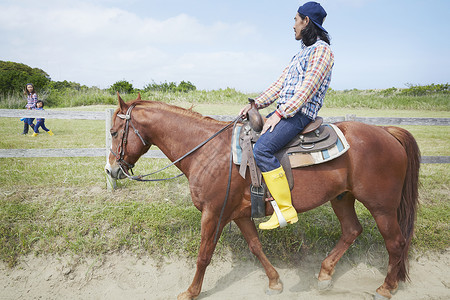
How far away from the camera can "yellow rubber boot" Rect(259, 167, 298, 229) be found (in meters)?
2.73

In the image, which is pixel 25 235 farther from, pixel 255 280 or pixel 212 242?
pixel 255 280

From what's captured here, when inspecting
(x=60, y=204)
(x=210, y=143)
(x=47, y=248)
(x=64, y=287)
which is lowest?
(x=64, y=287)

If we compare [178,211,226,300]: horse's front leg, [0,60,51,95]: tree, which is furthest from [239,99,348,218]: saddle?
[0,60,51,95]: tree

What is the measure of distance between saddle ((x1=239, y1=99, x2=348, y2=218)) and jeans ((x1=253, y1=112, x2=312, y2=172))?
0.31ft

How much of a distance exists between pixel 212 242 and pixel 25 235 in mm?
2980

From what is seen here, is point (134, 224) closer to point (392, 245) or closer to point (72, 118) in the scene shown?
point (72, 118)

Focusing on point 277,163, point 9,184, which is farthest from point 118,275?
point 9,184

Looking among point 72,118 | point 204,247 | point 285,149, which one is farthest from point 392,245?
point 72,118

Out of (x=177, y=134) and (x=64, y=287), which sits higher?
(x=177, y=134)

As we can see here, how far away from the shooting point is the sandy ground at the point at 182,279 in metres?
3.39

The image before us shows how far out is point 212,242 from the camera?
9.89 ft

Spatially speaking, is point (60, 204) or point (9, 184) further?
point (9, 184)

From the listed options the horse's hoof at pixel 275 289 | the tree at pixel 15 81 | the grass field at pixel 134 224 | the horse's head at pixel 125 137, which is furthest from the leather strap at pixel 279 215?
the tree at pixel 15 81

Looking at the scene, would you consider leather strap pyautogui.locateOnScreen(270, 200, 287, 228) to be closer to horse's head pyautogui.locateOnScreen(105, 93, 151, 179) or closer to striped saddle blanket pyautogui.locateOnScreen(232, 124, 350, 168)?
striped saddle blanket pyautogui.locateOnScreen(232, 124, 350, 168)
